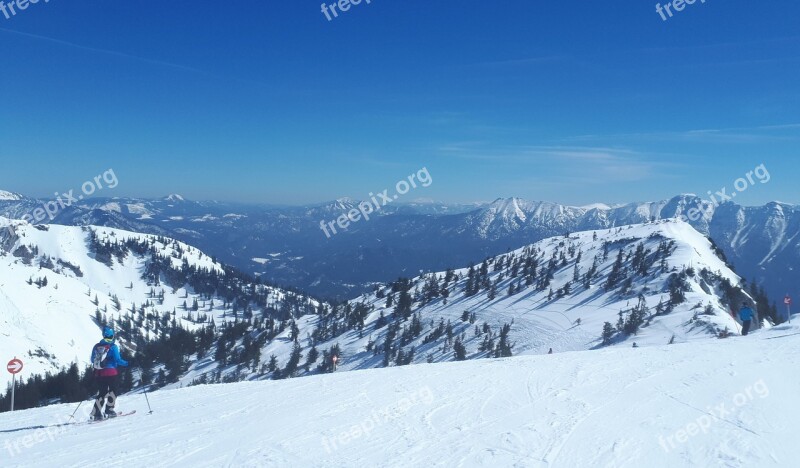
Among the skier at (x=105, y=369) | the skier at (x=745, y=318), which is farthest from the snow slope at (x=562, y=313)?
the skier at (x=105, y=369)

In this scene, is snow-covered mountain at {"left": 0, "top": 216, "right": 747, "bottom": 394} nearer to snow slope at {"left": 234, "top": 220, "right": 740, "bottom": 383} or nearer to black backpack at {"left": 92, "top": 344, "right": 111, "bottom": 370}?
snow slope at {"left": 234, "top": 220, "right": 740, "bottom": 383}

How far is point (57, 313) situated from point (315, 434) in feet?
694

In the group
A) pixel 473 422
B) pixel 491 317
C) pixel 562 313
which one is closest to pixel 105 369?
pixel 473 422

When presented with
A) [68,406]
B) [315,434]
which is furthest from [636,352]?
[68,406]

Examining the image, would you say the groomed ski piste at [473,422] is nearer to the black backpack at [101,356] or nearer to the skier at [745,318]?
the black backpack at [101,356]

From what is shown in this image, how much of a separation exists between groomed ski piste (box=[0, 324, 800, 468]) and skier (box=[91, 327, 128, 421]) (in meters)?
0.65

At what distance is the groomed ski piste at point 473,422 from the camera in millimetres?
8719

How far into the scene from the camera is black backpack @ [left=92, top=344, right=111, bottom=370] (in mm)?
12727

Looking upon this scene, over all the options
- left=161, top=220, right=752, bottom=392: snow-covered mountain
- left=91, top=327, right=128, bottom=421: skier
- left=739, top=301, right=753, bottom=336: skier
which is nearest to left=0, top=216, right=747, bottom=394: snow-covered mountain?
left=161, top=220, right=752, bottom=392: snow-covered mountain

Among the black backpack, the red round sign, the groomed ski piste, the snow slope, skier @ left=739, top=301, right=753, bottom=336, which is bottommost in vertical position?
the snow slope

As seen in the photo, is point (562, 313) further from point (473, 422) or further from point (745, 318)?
point (473, 422)

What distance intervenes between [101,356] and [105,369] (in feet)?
1.27

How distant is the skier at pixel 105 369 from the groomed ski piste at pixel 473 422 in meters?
0.65

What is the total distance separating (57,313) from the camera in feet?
582
